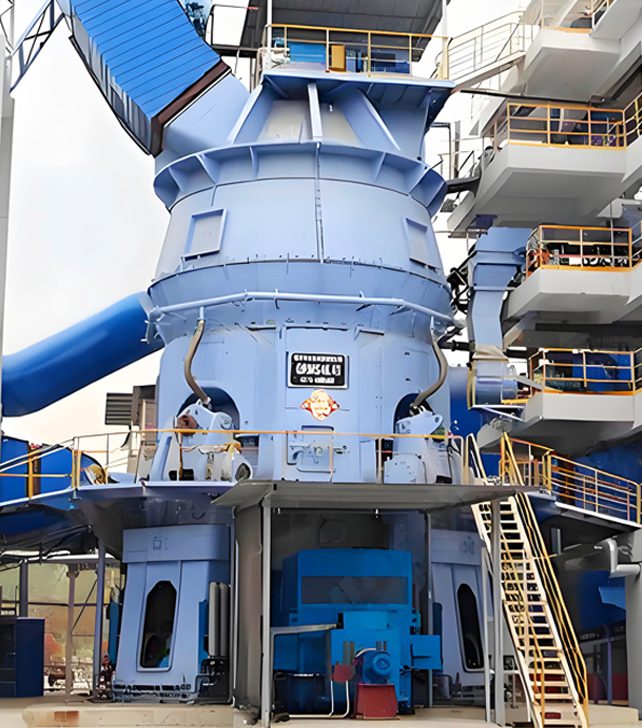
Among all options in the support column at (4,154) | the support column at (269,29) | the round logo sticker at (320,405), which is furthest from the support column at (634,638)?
the support column at (4,154)

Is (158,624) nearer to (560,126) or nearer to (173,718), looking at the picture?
(173,718)

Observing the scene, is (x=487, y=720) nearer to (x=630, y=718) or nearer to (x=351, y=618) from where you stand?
(x=351, y=618)

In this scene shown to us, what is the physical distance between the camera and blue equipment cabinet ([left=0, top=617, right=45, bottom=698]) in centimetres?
3225

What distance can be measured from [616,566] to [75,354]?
13.8 meters

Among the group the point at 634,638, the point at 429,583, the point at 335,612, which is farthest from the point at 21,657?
the point at 634,638

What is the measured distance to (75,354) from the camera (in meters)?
31.1

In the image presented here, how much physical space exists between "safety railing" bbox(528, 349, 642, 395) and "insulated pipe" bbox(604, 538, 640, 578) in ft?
15.0

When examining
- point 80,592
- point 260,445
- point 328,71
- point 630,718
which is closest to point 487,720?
point 630,718

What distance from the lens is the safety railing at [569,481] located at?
80.9 ft

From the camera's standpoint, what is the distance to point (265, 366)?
25.6 metres

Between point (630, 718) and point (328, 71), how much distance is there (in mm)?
15031

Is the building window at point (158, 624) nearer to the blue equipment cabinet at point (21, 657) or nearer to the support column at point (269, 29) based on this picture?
the blue equipment cabinet at point (21, 657)

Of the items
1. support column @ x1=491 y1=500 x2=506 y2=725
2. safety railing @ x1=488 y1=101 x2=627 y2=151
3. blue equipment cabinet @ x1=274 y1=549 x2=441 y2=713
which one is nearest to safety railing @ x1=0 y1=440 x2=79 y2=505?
blue equipment cabinet @ x1=274 y1=549 x2=441 y2=713

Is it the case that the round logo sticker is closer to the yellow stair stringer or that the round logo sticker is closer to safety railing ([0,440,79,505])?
the yellow stair stringer
